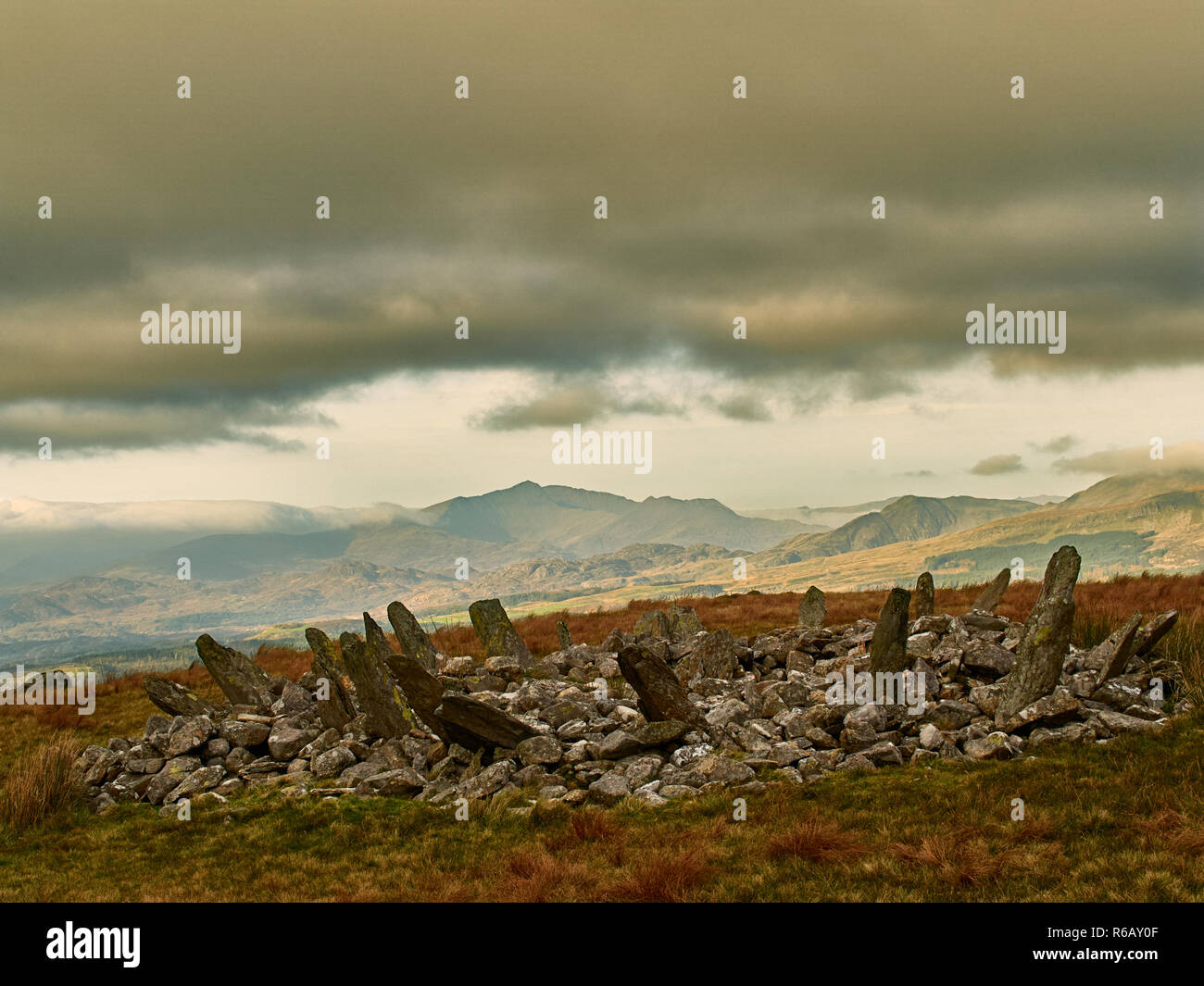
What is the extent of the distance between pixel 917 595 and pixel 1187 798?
13.0 meters

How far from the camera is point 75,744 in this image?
54.9 ft

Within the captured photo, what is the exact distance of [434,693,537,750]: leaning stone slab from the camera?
47.8 ft

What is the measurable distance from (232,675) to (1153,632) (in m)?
21.6

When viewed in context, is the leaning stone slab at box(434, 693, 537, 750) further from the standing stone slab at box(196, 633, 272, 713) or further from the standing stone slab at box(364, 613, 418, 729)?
the standing stone slab at box(196, 633, 272, 713)

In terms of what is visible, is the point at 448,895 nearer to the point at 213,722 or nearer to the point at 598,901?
the point at 598,901

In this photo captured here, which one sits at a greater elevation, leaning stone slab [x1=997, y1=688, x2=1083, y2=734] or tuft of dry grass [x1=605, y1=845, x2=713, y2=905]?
→ leaning stone slab [x1=997, y1=688, x2=1083, y2=734]

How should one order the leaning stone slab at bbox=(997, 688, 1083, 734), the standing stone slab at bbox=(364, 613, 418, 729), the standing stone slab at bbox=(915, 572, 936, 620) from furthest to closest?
the standing stone slab at bbox=(915, 572, 936, 620) < the standing stone slab at bbox=(364, 613, 418, 729) < the leaning stone slab at bbox=(997, 688, 1083, 734)

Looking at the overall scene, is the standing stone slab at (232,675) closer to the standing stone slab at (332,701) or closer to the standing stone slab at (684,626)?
the standing stone slab at (332,701)

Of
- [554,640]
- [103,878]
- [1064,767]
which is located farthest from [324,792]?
[554,640]

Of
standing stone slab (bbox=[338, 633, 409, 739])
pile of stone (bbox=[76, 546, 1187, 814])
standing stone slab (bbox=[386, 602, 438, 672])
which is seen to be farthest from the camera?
standing stone slab (bbox=[386, 602, 438, 672])

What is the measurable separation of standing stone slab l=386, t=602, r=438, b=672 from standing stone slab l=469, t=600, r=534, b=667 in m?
1.51

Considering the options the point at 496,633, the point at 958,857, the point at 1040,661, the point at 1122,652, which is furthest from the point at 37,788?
the point at 1122,652

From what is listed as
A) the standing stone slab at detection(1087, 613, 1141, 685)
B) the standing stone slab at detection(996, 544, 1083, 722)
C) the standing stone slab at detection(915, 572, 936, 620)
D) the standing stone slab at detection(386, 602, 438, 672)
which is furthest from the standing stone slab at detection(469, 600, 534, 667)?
the standing stone slab at detection(1087, 613, 1141, 685)

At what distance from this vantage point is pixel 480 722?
1474cm
